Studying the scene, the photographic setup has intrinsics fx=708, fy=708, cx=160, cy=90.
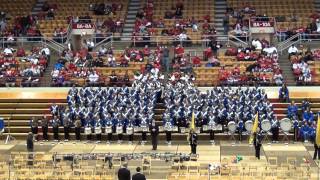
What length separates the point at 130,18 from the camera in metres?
42.3

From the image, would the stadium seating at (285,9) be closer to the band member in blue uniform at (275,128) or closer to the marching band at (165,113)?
the marching band at (165,113)

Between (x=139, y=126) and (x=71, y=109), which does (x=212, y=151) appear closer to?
(x=139, y=126)

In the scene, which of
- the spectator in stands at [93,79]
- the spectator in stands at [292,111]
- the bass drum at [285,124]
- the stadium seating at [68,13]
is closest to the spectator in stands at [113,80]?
the spectator in stands at [93,79]

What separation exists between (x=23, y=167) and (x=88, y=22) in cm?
1919

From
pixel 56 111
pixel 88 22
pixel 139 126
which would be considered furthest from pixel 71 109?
pixel 88 22

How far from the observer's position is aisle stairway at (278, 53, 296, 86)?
3503cm

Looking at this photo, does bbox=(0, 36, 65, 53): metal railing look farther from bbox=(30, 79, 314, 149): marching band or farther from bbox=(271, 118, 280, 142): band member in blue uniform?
bbox=(271, 118, 280, 142): band member in blue uniform

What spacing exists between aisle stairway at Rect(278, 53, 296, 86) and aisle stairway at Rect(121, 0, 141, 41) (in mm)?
8650

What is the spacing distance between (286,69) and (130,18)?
35.3 ft

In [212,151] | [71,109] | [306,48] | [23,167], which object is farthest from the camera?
[306,48]

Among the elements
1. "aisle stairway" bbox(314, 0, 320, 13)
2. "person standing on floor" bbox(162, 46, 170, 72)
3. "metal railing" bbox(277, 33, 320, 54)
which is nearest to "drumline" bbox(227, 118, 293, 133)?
"person standing on floor" bbox(162, 46, 170, 72)

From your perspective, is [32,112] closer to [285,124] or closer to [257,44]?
[285,124]

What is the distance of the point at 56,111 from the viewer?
99.4 ft

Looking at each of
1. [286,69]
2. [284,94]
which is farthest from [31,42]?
[284,94]
